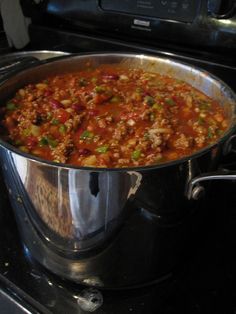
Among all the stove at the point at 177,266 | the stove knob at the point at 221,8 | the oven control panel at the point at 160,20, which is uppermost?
the stove knob at the point at 221,8

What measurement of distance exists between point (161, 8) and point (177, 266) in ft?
2.45

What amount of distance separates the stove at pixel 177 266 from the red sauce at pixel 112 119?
11cm

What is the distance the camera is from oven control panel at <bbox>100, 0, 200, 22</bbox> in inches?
47.0

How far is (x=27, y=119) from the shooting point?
3.48 feet

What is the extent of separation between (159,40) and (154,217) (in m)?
0.70

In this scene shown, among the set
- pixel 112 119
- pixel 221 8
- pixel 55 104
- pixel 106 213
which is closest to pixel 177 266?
pixel 106 213

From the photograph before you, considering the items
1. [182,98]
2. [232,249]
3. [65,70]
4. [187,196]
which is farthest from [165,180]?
[65,70]

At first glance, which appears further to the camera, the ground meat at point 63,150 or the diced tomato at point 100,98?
the diced tomato at point 100,98

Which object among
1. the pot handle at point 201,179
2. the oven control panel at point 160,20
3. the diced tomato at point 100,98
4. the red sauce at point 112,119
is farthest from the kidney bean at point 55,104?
the pot handle at point 201,179

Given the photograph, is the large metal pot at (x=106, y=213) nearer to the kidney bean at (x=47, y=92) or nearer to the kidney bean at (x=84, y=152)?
the kidney bean at (x=84, y=152)

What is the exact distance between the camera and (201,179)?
0.78 m

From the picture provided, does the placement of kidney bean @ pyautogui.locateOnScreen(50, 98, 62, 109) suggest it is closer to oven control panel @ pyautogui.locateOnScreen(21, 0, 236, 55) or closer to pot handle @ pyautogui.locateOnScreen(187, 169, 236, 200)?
oven control panel @ pyautogui.locateOnScreen(21, 0, 236, 55)

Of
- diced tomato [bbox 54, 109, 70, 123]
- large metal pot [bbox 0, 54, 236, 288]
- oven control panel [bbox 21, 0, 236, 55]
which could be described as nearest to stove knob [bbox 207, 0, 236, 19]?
oven control panel [bbox 21, 0, 236, 55]

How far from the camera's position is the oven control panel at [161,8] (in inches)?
47.0
